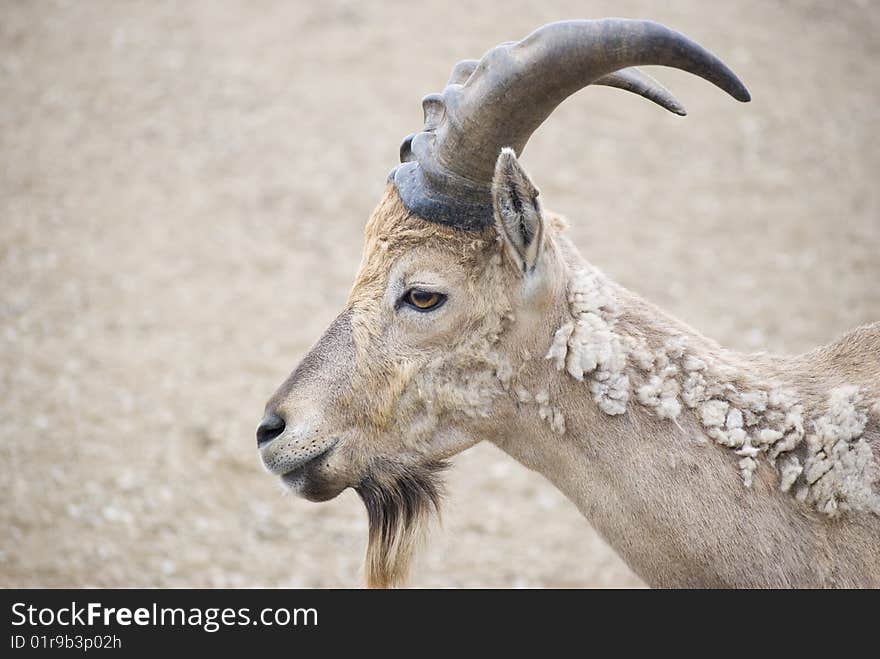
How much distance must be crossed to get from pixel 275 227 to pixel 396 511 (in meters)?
8.68

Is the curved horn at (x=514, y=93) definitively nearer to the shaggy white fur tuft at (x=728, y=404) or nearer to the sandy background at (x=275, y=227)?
the shaggy white fur tuft at (x=728, y=404)

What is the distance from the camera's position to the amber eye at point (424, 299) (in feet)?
13.4

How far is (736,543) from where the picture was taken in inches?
146

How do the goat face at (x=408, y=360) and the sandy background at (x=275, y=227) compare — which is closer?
the goat face at (x=408, y=360)

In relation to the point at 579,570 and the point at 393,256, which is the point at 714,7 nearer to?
the point at 579,570

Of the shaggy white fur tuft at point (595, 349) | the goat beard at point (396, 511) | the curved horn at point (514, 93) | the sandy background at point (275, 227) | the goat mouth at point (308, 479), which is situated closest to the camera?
the curved horn at point (514, 93)

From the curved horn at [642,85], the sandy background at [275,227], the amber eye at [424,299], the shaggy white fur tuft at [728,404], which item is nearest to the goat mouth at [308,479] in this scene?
the amber eye at [424,299]

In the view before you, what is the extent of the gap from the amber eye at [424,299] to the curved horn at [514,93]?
36 centimetres

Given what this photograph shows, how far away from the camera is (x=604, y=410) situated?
3902mm

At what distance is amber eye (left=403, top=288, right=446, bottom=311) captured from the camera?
4090 millimetres

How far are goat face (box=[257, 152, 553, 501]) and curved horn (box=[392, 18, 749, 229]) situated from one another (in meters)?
0.16

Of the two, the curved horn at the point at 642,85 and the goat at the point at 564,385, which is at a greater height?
the curved horn at the point at 642,85
